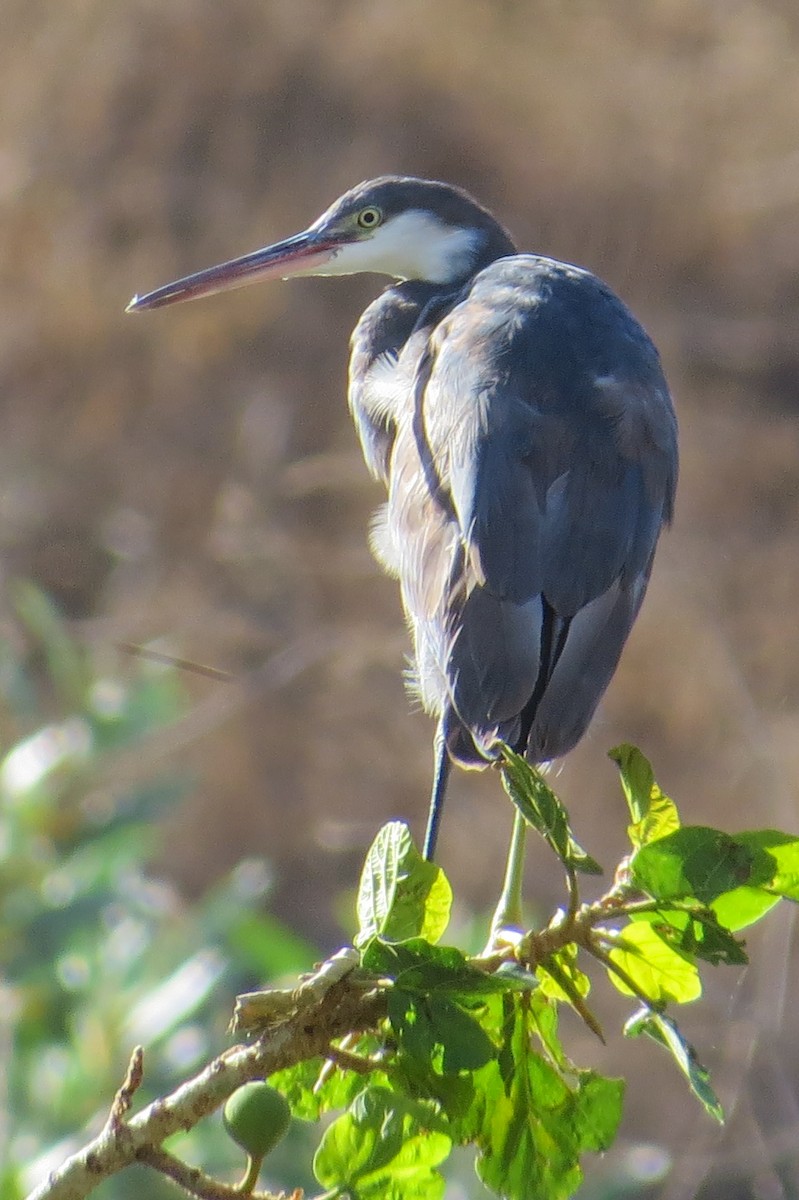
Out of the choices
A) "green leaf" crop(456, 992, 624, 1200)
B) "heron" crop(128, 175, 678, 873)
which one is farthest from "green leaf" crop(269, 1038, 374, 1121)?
"heron" crop(128, 175, 678, 873)

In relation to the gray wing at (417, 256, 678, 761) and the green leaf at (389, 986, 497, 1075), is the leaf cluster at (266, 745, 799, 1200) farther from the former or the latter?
the gray wing at (417, 256, 678, 761)

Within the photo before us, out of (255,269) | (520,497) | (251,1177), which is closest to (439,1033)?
(251,1177)

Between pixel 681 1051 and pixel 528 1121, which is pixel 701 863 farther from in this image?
pixel 528 1121

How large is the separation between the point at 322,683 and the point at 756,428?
1936 mm

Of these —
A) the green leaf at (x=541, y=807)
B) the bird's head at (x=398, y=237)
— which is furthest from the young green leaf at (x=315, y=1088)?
the bird's head at (x=398, y=237)

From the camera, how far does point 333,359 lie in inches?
266

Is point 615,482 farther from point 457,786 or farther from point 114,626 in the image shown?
point 114,626

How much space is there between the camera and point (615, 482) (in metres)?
2.07

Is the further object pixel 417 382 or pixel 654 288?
pixel 654 288

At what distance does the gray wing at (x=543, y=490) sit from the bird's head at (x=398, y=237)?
0.48 m

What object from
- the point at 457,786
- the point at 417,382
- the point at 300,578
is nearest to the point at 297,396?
the point at 300,578

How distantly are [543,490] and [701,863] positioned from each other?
3.30ft

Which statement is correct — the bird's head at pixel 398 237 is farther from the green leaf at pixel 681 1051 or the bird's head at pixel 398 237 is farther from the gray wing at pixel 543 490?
the green leaf at pixel 681 1051

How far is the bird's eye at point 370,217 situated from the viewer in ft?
9.35
